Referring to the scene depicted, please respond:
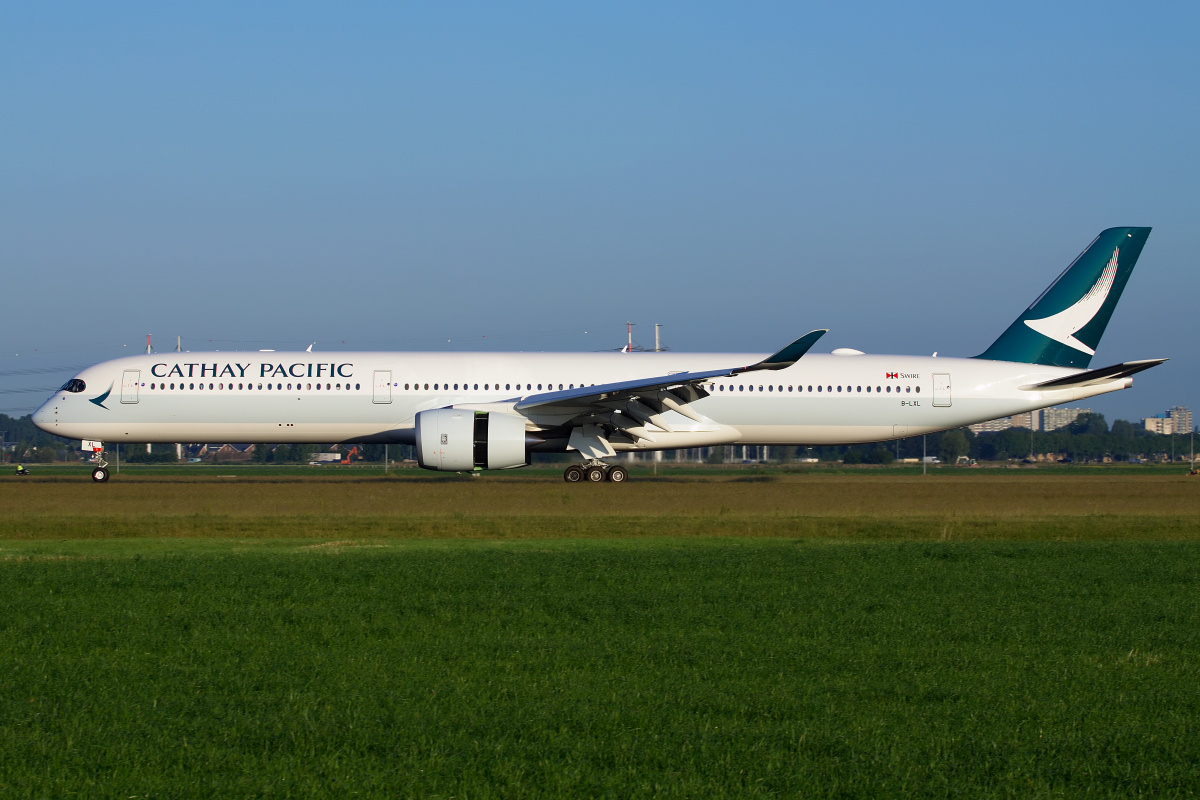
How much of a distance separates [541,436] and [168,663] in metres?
20.1

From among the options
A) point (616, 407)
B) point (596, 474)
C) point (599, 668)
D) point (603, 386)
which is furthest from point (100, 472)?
point (599, 668)

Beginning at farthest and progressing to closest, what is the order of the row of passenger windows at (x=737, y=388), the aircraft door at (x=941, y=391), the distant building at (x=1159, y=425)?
1. the distant building at (x=1159, y=425)
2. the aircraft door at (x=941, y=391)
3. the row of passenger windows at (x=737, y=388)

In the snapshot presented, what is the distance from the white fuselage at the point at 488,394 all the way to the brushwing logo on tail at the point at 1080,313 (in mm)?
939

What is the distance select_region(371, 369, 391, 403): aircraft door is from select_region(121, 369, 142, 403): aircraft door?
5.90 metres

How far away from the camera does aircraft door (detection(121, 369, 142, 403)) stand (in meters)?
27.0

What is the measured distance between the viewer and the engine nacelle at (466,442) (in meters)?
24.5

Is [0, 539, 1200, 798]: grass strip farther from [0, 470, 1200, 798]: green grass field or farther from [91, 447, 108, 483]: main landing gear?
[91, 447, 108, 483]: main landing gear

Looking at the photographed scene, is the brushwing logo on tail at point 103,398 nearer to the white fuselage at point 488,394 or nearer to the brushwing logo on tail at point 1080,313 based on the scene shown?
the white fuselage at point 488,394

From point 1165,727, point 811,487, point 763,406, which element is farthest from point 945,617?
point 763,406

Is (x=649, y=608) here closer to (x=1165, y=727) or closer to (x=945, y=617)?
(x=945, y=617)

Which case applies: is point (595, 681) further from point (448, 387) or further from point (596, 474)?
point (448, 387)

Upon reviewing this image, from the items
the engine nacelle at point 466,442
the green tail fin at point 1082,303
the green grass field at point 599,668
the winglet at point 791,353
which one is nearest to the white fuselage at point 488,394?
the green tail fin at point 1082,303

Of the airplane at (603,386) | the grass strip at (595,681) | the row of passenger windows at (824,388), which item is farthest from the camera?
the row of passenger windows at (824,388)

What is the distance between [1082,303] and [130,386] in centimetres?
2494
